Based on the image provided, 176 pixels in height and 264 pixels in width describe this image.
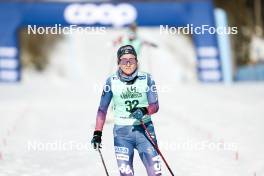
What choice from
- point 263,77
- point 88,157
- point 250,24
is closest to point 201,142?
point 88,157

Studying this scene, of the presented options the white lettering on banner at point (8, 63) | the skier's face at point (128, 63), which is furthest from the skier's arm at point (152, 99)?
the white lettering on banner at point (8, 63)

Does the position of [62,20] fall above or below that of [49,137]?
above

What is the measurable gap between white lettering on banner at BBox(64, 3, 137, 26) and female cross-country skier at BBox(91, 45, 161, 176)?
18780 mm

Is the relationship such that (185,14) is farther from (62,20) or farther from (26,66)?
(26,66)

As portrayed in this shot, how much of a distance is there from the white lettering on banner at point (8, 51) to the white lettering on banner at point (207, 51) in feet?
27.7

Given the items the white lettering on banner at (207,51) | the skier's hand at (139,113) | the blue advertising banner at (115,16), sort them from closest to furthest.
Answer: the skier's hand at (139,113), the blue advertising banner at (115,16), the white lettering on banner at (207,51)

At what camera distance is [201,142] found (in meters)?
8.91

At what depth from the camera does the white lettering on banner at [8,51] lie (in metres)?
23.9

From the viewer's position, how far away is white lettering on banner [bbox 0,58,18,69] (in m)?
24.1

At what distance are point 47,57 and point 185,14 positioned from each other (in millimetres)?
21372
